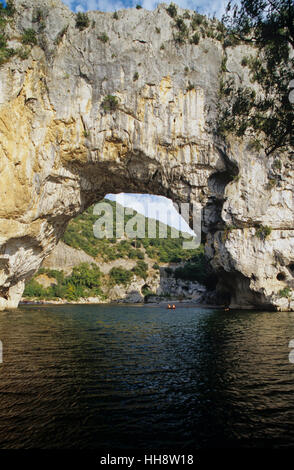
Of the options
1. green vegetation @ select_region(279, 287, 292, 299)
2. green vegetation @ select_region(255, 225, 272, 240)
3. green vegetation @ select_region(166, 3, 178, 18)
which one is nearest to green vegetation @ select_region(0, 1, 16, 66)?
green vegetation @ select_region(166, 3, 178, 18)

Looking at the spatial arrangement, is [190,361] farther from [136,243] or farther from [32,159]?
[136,243]

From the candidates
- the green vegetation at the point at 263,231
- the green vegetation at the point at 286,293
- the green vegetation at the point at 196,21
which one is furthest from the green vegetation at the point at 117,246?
the green vegetation at the point at 196,21

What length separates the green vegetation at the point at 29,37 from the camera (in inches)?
755

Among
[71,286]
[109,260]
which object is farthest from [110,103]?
[109,260]

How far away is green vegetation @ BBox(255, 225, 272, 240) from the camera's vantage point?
24869mm

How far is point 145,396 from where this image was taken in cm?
582

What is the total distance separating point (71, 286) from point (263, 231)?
40.3m

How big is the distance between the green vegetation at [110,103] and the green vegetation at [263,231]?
1657cm

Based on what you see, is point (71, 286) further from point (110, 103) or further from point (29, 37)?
point (29, 37)

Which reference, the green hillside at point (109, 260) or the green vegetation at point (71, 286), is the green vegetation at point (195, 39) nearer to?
the green hillside at point (109, 260)

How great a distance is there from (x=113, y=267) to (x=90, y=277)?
8.76 m

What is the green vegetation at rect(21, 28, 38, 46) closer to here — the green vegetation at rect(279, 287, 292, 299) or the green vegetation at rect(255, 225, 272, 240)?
the green vegetation at rect(255, 225, 272, 240)

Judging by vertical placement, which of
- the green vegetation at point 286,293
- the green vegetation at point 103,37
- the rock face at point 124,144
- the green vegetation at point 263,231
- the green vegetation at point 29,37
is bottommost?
the green vegetation at point 286,293

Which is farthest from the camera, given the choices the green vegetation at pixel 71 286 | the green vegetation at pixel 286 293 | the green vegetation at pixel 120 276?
the green vegetation at pixel 120 276
